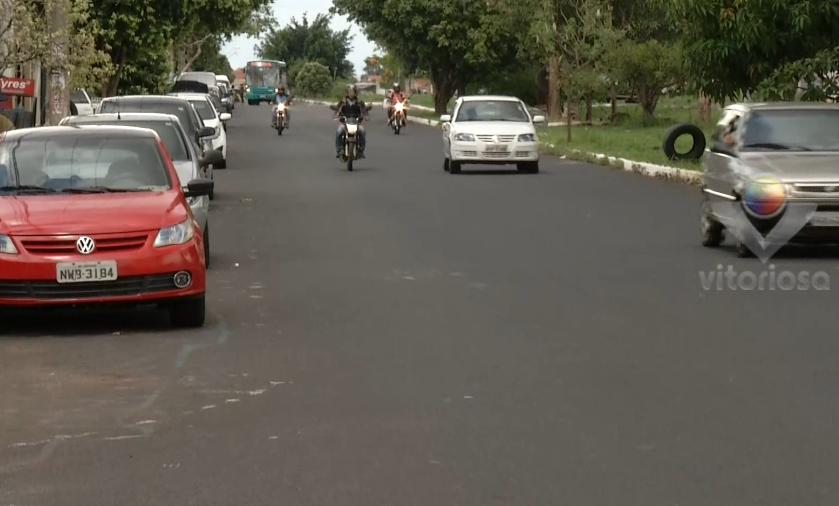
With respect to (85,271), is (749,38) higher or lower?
higher

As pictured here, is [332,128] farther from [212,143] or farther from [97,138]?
[97,138]

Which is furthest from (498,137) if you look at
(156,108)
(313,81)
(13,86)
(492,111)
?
(313,81)

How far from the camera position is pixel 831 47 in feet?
84.9

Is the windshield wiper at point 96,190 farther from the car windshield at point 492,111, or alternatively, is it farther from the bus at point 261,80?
the bus at point 261,80

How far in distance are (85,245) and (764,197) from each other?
7239 millimetres

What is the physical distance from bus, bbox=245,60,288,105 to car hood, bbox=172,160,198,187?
96389 mm

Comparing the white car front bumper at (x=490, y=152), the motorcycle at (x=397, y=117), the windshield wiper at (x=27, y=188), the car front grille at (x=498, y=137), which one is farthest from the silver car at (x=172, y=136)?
the motorcycle at (x=397, y=117)

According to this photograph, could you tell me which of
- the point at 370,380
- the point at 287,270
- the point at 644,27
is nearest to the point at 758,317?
the point at 370,380

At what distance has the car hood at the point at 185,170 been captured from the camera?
17281 mm

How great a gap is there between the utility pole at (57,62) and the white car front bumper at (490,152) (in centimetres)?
759

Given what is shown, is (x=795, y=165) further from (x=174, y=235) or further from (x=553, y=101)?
(x=553, y=101)

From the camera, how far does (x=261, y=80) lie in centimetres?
11425

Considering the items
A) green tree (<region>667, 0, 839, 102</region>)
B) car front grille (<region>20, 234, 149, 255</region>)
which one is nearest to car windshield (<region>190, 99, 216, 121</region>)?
green tree (<region>667, 0, 839, 102</region>)

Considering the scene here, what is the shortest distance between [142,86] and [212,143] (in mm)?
30852
